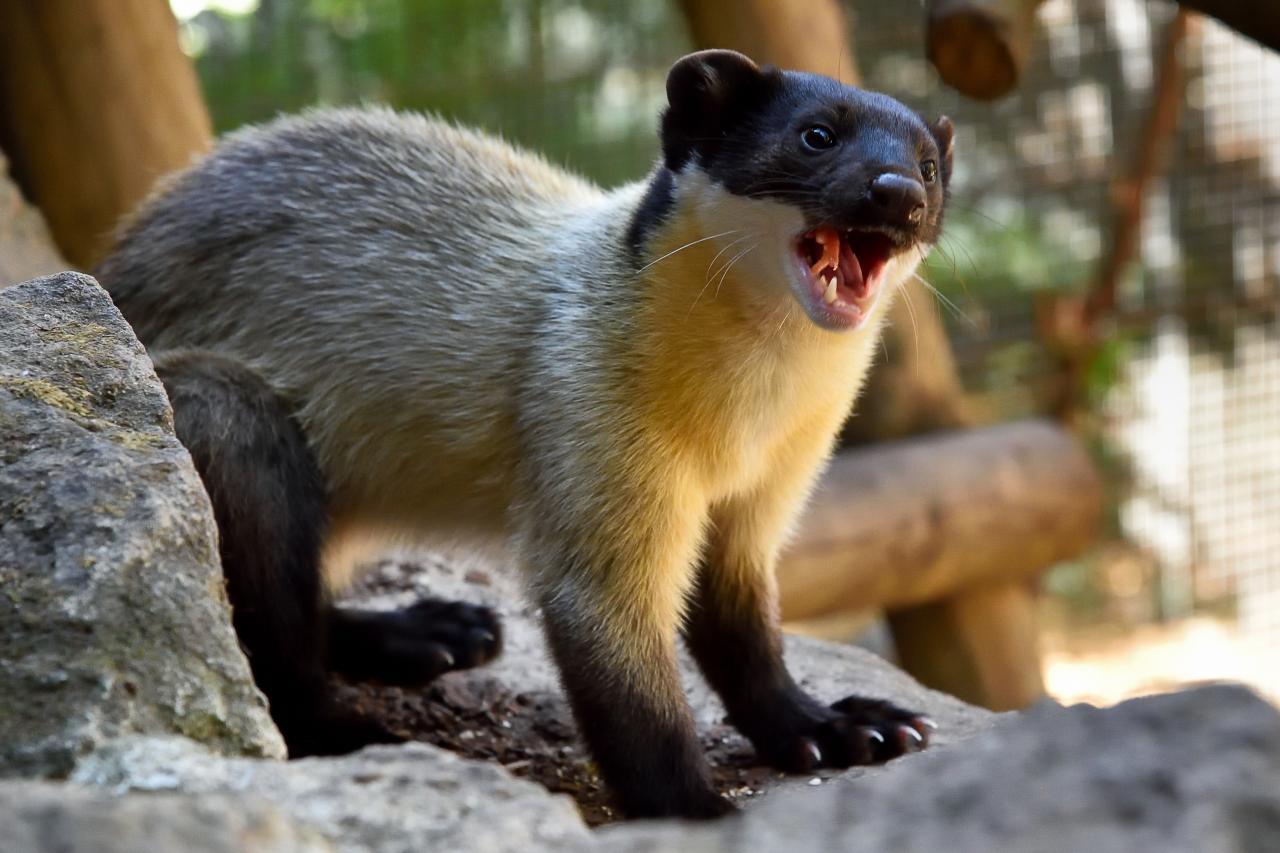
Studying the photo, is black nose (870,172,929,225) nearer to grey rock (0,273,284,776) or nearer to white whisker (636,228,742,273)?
white whisker (636,228,742,273)

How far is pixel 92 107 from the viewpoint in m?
5.22

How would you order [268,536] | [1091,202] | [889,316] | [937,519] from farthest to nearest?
[1091,202] → [937,519] → [889,316] → [268,536]

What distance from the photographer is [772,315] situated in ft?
11.4

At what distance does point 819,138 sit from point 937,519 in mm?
3401

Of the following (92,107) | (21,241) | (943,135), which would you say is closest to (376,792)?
(943,135)

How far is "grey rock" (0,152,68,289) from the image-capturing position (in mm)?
4840

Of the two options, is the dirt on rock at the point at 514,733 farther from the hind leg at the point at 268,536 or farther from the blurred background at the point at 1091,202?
the blurred background at the point at 1091,202

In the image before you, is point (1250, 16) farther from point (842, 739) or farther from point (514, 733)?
point (514, 733)

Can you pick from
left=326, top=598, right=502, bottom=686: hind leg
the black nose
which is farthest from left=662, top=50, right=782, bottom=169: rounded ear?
left=326, top=598, right=502, bottom=686: hind leg

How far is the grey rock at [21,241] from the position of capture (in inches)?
191

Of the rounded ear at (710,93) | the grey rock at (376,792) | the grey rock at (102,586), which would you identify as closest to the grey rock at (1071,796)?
the grey rock at (376,792)

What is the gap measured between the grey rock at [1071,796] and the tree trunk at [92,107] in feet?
13.0

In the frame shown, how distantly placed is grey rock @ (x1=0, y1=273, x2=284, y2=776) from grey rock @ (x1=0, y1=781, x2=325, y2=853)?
371 millimetres

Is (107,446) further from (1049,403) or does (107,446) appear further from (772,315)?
(1049,403)
